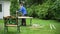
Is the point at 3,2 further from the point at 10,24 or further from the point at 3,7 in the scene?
the point at 10,24

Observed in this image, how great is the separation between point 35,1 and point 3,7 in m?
11.1

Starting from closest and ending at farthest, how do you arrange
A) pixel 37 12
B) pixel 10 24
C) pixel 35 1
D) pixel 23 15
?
1. pixel 10 24
2. pixel 23 15
3. pixel 37 12
4. pixel 35 1

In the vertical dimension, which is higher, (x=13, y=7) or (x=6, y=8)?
(x=13, y=7)

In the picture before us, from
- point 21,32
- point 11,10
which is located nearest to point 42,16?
point 11,10

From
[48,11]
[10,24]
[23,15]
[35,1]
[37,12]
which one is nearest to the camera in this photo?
[10,24]

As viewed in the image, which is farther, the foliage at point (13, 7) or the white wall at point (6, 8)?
the white wall at point (6, 8)

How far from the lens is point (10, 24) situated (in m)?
14.6

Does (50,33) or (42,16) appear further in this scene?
(42,16)

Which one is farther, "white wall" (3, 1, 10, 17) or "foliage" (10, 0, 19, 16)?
"white wall" (3, 1, 10, 17)

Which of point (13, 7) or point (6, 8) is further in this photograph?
point (6, 8)

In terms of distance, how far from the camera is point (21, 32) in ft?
50.8

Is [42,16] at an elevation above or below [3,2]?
below

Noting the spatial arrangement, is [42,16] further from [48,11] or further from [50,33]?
[50,33]

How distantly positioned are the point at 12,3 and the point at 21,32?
15.1 meters
